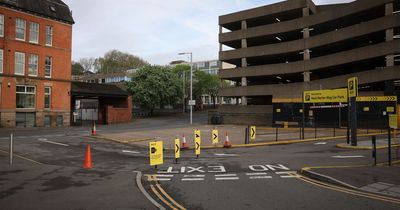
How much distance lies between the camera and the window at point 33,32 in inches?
1512

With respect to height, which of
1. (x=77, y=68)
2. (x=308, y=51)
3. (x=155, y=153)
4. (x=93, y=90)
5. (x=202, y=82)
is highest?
(x=77, y=68)

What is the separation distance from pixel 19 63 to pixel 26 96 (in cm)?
370

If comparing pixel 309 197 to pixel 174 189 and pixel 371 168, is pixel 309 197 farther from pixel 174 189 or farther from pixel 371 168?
pixel 371 168

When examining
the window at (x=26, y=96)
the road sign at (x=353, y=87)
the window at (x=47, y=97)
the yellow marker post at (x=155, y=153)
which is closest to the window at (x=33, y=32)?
the window at (x=26, y=96)

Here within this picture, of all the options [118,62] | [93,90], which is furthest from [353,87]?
[118,62]

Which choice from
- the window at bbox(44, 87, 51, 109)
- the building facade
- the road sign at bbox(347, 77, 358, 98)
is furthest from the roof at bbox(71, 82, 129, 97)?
the road sign at bbox(347, 77, 358, 98)

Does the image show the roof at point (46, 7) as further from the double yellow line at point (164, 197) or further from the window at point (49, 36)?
the double yellow line at point (164, 197)

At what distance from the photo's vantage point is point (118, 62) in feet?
366

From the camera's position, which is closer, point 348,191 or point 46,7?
point 348,191

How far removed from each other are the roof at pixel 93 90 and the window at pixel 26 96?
561cm

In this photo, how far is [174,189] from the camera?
30.8ft

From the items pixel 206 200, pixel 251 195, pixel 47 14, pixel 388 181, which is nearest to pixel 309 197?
pixel 251 195

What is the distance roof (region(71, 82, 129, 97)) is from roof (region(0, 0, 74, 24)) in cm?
873

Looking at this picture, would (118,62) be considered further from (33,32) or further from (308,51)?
(308,51)
